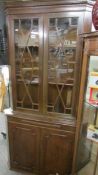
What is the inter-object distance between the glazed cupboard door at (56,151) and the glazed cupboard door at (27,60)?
35 centimetres

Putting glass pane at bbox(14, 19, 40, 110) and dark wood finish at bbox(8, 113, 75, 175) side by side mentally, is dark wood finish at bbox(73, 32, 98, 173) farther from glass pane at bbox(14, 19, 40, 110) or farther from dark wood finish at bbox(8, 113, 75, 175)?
glass pane at bbox(14, 19, 40, 110)

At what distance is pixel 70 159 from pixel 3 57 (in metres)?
1.50

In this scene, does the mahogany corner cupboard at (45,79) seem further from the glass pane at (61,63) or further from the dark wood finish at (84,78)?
the dark wood finish at (84,78)

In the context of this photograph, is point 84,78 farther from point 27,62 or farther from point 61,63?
point 27,62

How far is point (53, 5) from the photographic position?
1.60m

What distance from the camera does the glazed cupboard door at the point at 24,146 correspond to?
2055mm

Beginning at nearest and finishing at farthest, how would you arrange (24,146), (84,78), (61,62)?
(84,78) → (61,62) → (24,146)

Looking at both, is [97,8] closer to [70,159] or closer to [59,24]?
[59,24]

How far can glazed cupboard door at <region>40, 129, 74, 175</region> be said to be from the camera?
1915 mm

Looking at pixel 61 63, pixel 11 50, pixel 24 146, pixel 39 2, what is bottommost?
pixel 24 146

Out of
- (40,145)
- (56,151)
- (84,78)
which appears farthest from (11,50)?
(56,151)

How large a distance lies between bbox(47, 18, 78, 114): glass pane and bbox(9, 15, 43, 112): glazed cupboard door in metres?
0.11

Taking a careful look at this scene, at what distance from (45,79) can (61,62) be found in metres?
0.25

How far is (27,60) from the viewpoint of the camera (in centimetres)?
189
